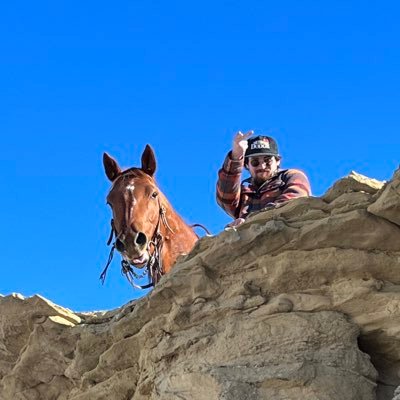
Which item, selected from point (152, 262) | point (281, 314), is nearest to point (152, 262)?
point (152, 262)

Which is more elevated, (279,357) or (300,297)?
(300,297)

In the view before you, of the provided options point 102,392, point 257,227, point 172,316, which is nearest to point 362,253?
point 257,227

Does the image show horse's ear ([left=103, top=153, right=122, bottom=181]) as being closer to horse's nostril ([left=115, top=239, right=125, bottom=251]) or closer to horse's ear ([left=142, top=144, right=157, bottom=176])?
horse's ear ([left=142, top=144, right=157, bottom=176])

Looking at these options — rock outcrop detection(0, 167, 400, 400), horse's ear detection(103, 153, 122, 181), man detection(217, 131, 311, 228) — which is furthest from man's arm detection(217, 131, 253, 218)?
rock outcrop detection(0, 167, 400, 400)

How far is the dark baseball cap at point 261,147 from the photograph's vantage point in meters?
10.4

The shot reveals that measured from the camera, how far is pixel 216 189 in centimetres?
1097

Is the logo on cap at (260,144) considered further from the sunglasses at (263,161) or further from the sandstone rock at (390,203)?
the sandstone rock at (390,203)

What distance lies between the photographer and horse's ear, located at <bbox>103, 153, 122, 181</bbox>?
11.6 meters

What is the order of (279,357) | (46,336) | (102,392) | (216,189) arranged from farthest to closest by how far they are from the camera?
(216,189)
(46,336)
(102,392)
(279,357)

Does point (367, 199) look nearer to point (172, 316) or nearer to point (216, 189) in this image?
point (172, 316)

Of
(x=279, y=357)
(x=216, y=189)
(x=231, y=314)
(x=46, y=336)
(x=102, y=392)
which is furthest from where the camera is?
(x=216, y=189)

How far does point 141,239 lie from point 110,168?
58.8 inches

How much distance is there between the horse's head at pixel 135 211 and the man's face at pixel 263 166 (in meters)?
1.39

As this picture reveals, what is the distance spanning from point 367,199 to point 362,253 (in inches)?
19.3
